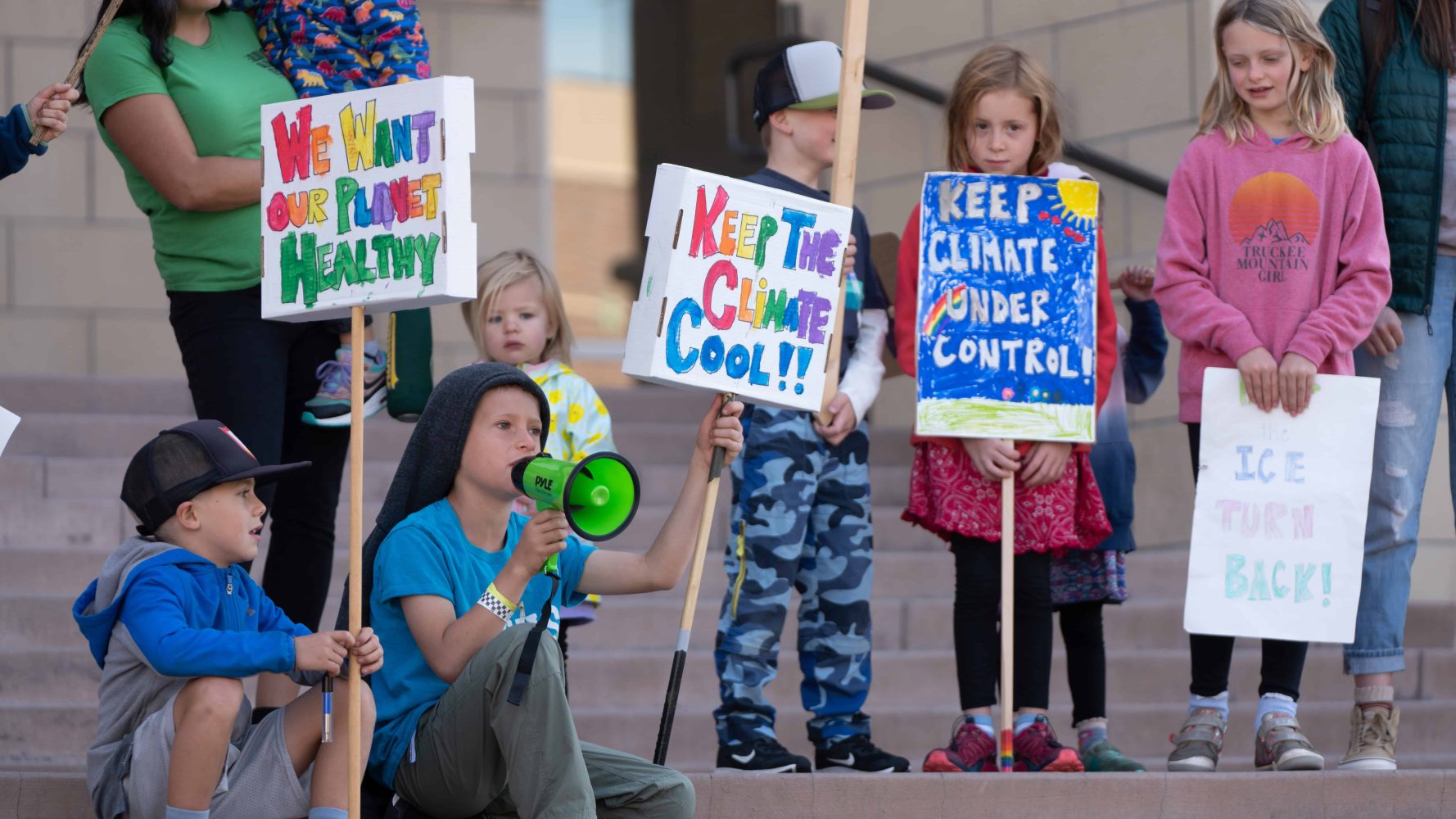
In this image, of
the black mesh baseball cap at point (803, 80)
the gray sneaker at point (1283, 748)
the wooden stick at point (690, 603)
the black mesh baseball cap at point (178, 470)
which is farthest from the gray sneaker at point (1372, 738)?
the black mesh baseball cap at point (178, 470)

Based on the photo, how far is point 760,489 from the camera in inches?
182

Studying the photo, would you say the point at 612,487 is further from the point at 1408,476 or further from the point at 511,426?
Result: the point at 1408,476

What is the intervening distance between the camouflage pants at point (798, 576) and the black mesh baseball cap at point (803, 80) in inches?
31.0

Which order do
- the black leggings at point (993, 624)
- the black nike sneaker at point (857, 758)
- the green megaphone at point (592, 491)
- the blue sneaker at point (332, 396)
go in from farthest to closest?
the black leggings at point (993, 624) < the black nike sneaker at point (857, 758) < the blue sneaker at point (332, 396) < the green megaphone at point (592, 491)

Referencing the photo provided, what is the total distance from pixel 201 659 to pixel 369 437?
11.9ft

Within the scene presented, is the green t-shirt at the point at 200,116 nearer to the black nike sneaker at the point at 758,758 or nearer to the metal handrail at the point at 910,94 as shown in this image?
the black nike sneaker at the point at 758,758

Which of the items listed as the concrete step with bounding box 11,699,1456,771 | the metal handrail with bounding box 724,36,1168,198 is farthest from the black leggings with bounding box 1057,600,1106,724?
the metal handrail with bounding box 724,36,1168,198

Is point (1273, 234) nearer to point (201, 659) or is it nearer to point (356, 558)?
point (356, 558)

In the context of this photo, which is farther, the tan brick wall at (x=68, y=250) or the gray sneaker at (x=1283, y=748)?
the tan brick wall at (x=68, y=250)

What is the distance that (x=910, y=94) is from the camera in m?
8.20

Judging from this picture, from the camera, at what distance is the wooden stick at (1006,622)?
175 inches

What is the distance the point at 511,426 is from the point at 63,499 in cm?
292

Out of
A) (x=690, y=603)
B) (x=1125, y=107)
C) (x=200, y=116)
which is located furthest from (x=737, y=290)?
(x=1125, y=107)

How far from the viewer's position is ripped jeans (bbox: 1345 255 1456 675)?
472 cm
